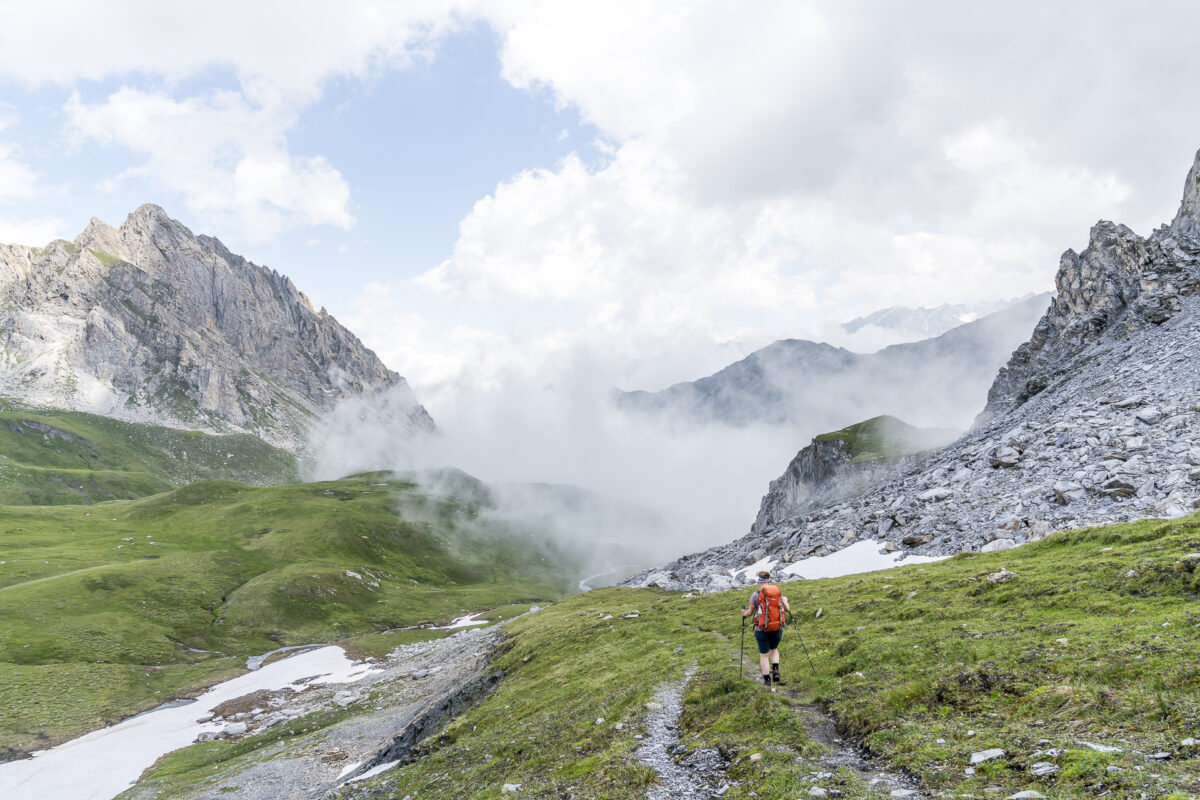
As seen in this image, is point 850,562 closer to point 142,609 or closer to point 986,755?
point 986,755

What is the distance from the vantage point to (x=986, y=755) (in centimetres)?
1228

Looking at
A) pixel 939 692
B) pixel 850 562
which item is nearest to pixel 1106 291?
pixel 850 562

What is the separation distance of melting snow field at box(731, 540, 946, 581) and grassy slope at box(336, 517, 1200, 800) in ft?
51.3

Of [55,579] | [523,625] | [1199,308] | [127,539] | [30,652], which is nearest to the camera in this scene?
[1199,308]

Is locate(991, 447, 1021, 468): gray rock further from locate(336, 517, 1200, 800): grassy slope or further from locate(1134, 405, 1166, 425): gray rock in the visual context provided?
locate(336, 517, 1200, 800): grassy slope

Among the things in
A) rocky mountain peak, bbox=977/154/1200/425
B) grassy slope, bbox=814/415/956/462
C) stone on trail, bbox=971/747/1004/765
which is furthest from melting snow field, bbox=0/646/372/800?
rocky mountain peak, bbox=977/154/1200/425

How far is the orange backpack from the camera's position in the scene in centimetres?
2264

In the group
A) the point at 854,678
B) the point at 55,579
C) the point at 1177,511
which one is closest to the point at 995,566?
the point at 1177,511

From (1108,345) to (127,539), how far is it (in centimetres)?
26348

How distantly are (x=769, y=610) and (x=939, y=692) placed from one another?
638cm

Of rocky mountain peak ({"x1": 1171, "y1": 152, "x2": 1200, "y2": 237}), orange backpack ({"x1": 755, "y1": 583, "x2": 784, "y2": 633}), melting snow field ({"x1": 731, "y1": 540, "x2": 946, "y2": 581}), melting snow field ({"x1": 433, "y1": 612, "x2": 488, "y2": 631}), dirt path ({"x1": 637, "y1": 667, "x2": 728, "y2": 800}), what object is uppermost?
rocky mountain peak ({"x1": 1171, "y1": 152, "x2": 1200, "y2": 237})

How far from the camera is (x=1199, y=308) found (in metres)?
75.1

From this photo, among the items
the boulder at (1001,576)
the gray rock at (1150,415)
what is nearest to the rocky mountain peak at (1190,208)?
the gray rock at (1150,415)

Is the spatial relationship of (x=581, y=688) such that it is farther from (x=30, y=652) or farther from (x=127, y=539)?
(x=127, y=539)
